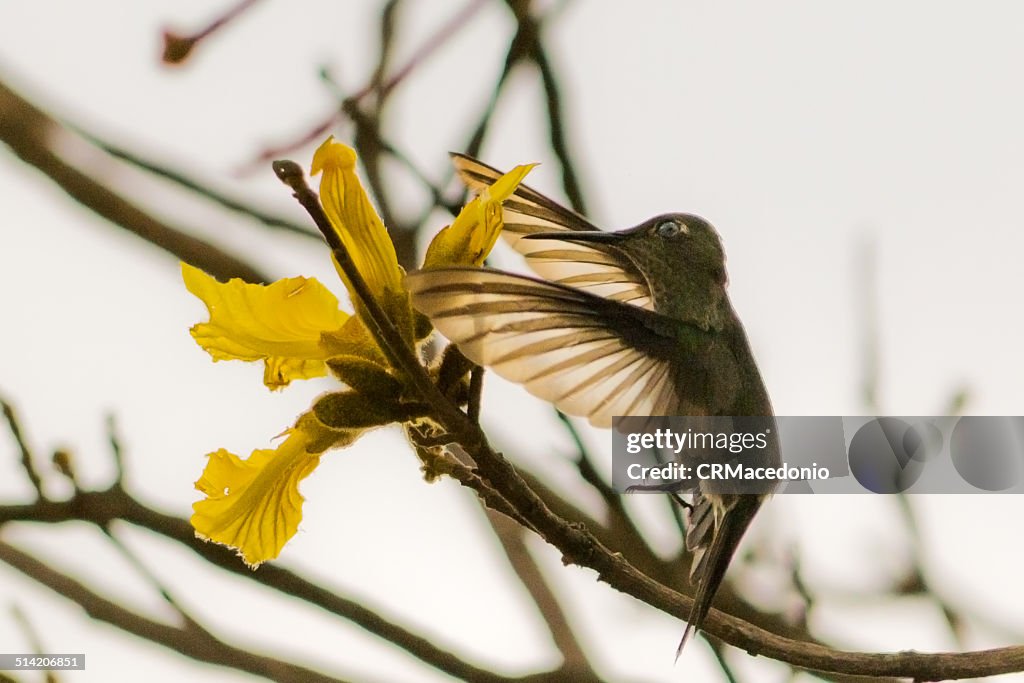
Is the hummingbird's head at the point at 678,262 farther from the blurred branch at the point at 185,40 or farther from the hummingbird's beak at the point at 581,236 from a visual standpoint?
the blurred branch at the point at 185,40

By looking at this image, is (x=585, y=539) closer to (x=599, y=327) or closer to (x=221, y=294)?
(x=599, y=327)

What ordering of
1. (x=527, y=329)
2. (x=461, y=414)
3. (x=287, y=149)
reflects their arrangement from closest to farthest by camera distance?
1. (x=461, y=414)
2. (x=527, y=329)
3. (x=287, y=149)

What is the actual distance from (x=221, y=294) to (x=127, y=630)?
106 cm

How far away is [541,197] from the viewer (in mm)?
2307

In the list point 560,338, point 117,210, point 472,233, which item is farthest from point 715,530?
point 117,210

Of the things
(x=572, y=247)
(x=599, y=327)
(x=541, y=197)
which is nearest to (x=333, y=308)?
(x=599, y=327)

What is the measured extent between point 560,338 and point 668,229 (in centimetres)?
72

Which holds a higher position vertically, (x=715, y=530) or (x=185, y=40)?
(x=185, y=40)

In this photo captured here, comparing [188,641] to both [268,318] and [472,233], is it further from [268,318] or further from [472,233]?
[472,233]

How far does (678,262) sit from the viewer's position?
7.67ft

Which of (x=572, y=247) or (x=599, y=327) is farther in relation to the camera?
(x=572, y=247)

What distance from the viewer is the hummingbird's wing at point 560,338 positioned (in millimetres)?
1502

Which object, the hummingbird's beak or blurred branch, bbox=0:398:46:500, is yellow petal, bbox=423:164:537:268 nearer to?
the hummingbird's beak

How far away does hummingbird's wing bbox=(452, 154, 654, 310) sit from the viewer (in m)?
2.16
